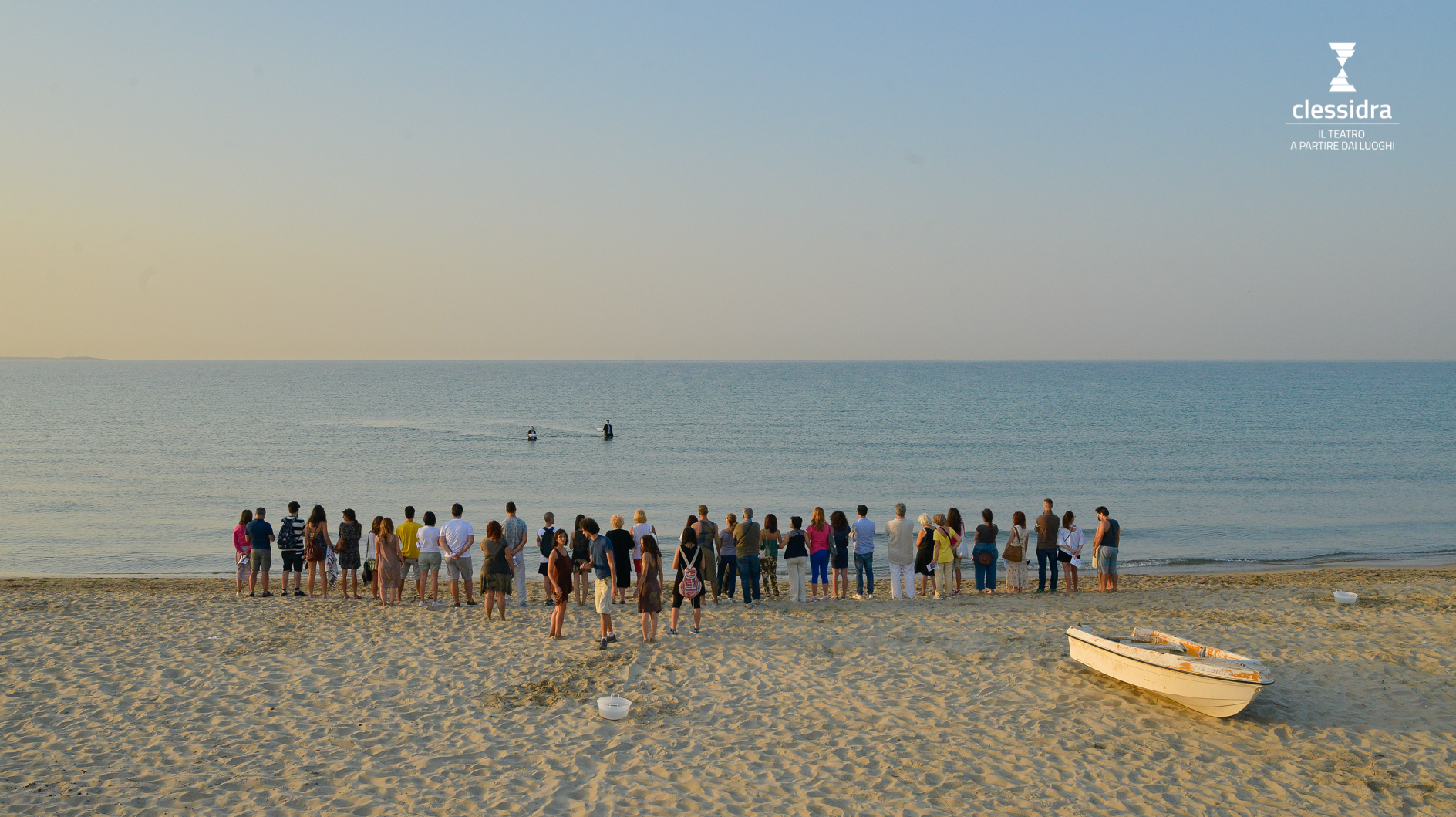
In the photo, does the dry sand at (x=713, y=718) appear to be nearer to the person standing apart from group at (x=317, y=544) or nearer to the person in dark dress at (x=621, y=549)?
the person in dark dress at (x=621, y=549)

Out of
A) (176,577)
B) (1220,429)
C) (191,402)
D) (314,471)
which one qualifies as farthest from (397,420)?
(1220,429)

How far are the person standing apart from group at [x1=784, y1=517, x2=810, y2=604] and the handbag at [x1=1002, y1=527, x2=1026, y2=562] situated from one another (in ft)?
10.6

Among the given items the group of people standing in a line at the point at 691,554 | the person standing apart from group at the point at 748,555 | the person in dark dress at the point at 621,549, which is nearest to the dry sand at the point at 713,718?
the person standing apart from group at the point at 748,555

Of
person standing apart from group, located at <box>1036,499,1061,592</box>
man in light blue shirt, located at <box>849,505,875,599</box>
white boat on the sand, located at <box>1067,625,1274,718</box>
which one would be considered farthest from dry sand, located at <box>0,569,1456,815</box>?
person standing apart from group, located at <box>1036,499,1061,592</box>

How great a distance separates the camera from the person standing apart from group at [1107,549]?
13453 mm

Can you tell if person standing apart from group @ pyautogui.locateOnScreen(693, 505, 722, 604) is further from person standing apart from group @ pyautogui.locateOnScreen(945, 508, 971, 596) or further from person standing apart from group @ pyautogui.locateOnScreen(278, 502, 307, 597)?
person standing apart from group @ pyautogui.locateOnScreen(278, 502, 307, 597)

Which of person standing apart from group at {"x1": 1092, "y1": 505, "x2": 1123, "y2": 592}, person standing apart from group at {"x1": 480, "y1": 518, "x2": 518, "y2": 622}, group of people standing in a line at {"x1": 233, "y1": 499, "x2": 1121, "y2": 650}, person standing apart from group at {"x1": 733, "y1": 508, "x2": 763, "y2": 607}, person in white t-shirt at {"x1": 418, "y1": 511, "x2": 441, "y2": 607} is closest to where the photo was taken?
person standing apart from group at {"x1": 480, "y1": 518, "x2": 518, "y2": 622}

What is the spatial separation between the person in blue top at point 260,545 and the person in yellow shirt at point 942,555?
34.3ft

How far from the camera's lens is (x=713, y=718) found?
26.9ft

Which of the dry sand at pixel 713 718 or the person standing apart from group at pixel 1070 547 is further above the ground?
the person standing apart from group at pixel 1070 547

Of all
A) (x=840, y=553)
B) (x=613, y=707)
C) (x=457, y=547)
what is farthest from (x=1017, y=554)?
(x=457, y=547)

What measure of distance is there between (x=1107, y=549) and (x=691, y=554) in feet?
22.6

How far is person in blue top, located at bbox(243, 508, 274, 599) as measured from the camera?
13.3m

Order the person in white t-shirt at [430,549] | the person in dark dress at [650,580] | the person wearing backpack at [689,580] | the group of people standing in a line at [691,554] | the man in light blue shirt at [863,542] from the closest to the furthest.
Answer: the person in dark dress at [650,580], the person wearing backpack at [689,580], the group of people standing in a line at [691,554], the person in white t-shirt at [430,549], the man in light blue shirt at [863,542]
